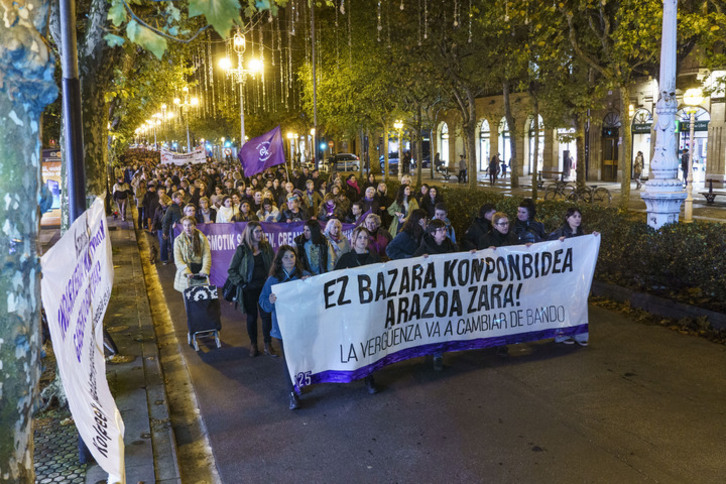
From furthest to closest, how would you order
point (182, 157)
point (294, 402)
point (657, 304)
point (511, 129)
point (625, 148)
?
point (182, 157)
point (511, 129)
point (625, 148)
point (657, 304)
point (294, 402)

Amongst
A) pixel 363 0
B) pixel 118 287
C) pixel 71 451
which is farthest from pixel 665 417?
pixel 363 0

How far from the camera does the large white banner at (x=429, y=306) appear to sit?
665 centimetres

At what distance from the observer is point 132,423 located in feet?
20.2

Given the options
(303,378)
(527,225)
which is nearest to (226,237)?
(527,225)

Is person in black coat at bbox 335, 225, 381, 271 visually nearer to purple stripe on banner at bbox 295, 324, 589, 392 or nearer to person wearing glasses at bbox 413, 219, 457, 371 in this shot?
person wearing glasses at bbox 413, 219, 457, 371

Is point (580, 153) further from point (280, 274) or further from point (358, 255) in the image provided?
point (280, 274)

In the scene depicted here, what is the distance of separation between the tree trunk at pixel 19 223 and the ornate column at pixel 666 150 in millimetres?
9801

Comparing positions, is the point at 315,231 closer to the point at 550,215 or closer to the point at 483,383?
the point at 483,383

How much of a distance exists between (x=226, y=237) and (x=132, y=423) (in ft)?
20.4

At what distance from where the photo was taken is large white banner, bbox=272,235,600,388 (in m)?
6.65

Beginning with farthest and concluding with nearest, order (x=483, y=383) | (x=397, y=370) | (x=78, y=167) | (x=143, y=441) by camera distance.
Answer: (x=397, y=370)
(x=483, y=383)
(x=143, y=441)
(x=78, y=167)

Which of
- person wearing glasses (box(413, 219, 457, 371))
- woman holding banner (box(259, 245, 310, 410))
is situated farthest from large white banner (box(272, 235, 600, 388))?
woman holding banner (box(259, 245, 310, 410))

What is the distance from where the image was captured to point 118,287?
41.6 feet

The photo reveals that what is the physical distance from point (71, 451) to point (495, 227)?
5394mm
